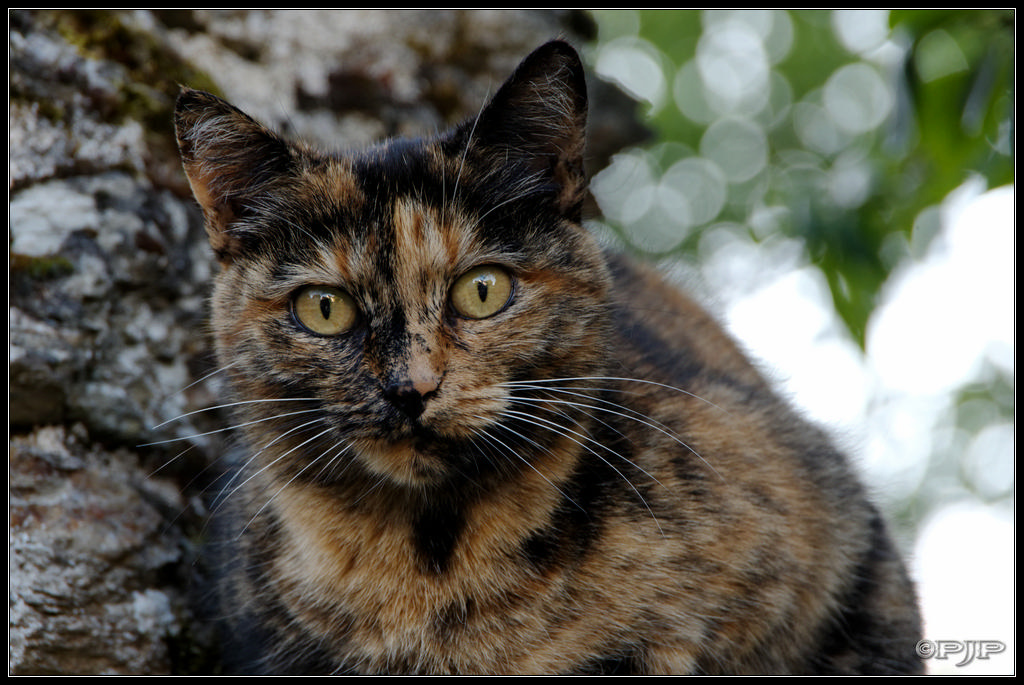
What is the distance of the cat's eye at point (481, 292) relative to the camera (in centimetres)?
179

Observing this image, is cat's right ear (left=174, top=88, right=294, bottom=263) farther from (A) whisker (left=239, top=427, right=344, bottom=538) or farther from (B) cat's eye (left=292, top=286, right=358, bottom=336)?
(A) whisker (left=239, top=427, right=344, bottom=538)

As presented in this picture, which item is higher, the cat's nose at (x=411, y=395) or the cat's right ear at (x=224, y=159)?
the cat's right ear at (x=224, y=159)

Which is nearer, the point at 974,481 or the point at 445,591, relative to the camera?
the point at 445,591

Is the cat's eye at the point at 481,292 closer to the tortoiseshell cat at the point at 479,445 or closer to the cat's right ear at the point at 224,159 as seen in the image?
the tortoiseshell cat at the point at 479,445

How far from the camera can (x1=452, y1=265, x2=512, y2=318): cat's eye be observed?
1793mm

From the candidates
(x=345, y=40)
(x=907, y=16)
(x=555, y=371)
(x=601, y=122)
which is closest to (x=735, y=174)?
(x=601, y=122)

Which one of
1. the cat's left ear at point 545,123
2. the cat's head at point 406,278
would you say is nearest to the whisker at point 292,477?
the cat's head at point 406,278

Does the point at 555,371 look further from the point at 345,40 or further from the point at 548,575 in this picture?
the point at 345,40

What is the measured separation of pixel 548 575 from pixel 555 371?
487mm

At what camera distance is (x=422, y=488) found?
1.84 metres

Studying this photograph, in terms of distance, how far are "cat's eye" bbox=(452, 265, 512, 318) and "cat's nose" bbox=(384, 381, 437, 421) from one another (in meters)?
0.26

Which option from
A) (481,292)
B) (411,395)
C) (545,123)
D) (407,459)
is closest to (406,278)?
(481,292)

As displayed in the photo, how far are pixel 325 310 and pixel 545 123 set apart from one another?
0.71m

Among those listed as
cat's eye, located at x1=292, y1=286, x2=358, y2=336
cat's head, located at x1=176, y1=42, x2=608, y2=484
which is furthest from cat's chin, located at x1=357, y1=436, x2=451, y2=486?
cat's eye, located at x1=292, y1=286, x2=358, y2=336
